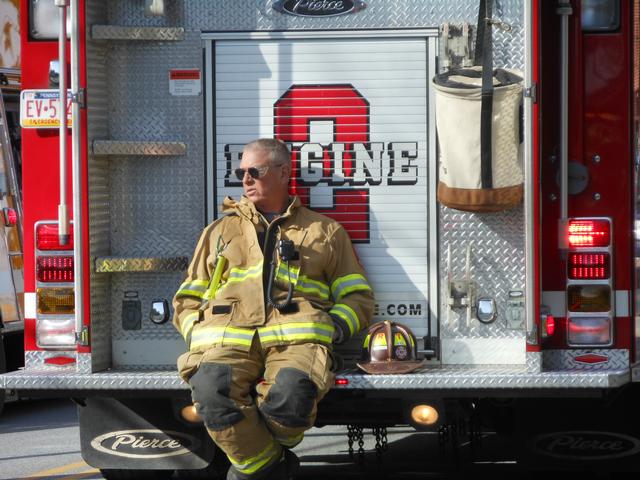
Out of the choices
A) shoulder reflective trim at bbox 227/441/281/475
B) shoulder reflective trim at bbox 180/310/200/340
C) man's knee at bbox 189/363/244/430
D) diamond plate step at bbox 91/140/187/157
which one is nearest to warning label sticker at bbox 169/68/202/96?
diamond plate step at bbox 91/140/187/157

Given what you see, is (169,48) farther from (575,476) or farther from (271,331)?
(575,476)

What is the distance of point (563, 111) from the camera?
6.35 metres

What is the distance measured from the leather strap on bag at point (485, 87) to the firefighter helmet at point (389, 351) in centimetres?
80

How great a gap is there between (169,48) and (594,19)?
2.06 metres

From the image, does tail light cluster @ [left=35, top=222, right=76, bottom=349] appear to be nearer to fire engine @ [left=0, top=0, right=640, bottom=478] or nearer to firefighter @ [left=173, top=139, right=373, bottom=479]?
fire engine @ [left=0, top=0, right=640, bottom=478]

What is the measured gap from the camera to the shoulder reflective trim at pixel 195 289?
6.41 meters

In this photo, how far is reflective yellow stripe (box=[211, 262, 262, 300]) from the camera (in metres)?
6.31

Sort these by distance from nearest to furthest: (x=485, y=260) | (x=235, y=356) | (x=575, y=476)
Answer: (x=235, y=356), (x=485, y=260), (x=575, y=476)

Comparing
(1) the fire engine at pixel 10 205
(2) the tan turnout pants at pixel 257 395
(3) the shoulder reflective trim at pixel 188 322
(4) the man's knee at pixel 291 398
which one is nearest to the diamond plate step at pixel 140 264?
(3) the shoulder reflective trim at pixel 188 322

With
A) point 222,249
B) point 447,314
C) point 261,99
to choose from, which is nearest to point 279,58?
point 261,99

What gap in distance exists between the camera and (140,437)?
22.2 feet

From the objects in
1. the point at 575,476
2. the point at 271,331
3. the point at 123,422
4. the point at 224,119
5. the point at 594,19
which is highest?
the point at 594,19

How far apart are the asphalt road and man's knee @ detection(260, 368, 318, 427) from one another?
115cm

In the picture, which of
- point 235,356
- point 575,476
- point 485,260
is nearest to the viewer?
point 235,356
